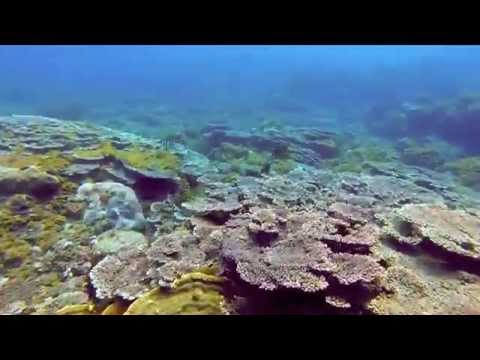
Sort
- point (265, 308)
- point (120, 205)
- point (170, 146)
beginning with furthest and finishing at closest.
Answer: point (170, 146)
point (120, 205)
point (265, 308)

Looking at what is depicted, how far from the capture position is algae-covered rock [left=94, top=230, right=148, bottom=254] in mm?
5562

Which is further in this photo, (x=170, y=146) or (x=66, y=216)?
(x=170, y=146)

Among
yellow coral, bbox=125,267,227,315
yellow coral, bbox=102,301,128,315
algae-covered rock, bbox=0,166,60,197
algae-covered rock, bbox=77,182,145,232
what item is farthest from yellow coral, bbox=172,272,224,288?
algae-covered rock, bbox=0,166,60,197

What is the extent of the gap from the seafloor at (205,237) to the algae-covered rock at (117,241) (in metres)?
0.03

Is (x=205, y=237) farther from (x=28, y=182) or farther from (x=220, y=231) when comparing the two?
(x=28, y=182)

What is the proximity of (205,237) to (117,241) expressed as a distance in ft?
4.99

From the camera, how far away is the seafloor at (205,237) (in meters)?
3.84

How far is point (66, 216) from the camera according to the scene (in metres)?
6.62

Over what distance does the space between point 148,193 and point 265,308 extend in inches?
→ 179

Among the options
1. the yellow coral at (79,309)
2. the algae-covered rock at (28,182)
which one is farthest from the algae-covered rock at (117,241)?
the algae-covered rock at (28,182)

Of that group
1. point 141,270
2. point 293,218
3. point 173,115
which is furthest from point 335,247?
point 173,115

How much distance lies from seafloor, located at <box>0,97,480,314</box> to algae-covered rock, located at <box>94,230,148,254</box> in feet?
0.09
